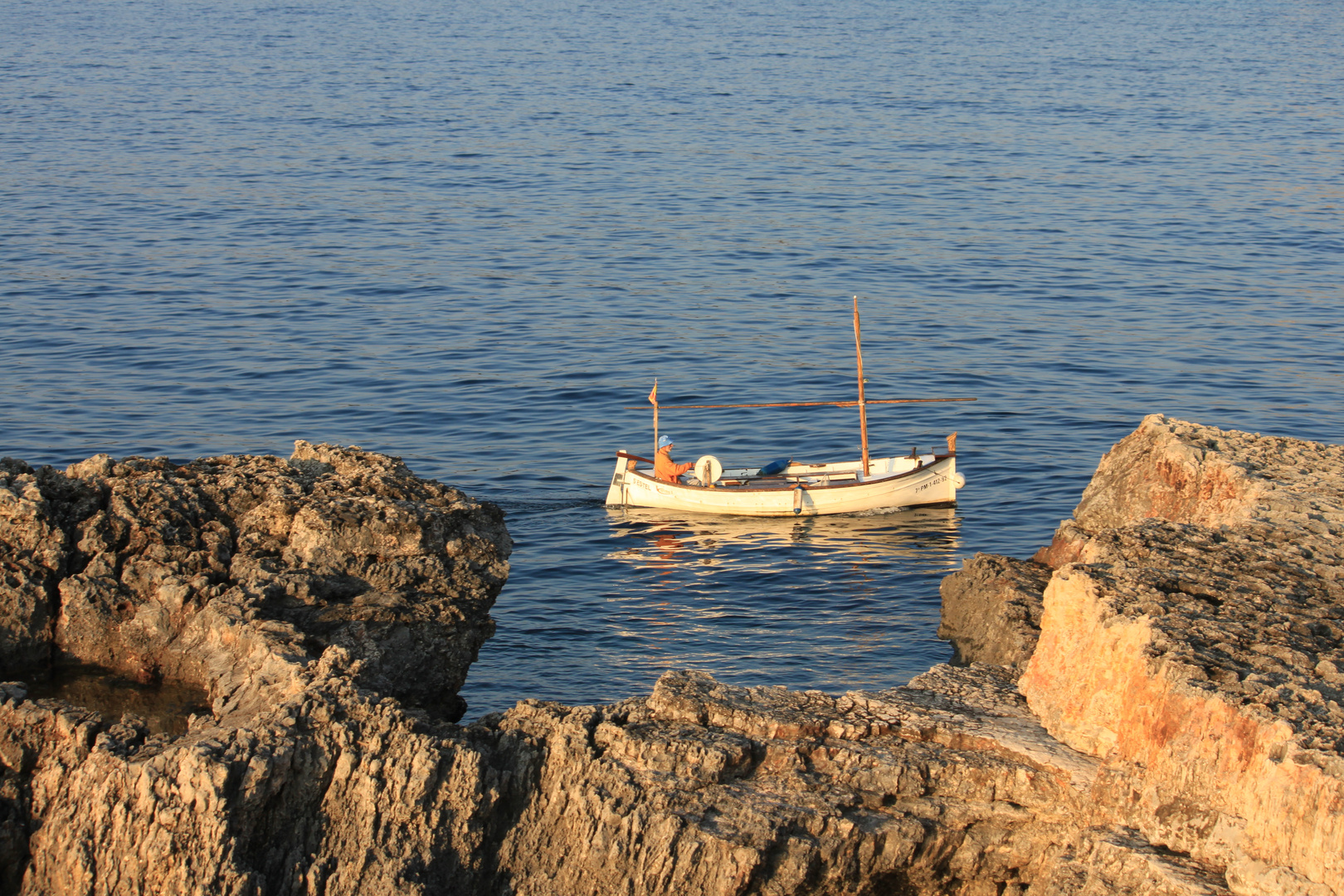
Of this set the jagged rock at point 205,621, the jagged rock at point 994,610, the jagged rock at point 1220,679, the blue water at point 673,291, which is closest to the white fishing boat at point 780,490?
the blue water at point 673,291

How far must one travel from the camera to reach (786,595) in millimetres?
21000

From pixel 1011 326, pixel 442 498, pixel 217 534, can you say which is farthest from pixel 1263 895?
pixel 1011 326

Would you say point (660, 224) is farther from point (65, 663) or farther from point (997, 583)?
point (65, 663)

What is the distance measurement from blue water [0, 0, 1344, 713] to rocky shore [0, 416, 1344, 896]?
5.74 metres

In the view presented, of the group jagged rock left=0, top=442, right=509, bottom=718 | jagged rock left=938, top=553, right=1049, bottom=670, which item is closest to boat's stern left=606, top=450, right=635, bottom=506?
jagged rock left=938, top=553, right=1049, bottom=670

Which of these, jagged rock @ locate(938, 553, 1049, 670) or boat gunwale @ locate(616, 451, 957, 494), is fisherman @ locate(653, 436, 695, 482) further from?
jagged rock @ locate(938, 553, 1049, 670)

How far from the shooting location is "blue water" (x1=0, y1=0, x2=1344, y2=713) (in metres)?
23.2

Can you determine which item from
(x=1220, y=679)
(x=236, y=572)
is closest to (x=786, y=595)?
(x=236, y=572)

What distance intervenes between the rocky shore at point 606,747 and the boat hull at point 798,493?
13845mm

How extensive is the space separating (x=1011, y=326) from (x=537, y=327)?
1203 centimetres

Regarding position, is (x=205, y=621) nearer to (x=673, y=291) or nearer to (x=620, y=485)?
(x=620, y=485)

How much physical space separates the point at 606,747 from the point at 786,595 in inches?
462

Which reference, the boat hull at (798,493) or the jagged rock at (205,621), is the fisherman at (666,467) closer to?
the boat hull at (798,493)

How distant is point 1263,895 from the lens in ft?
25.6
